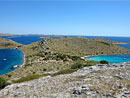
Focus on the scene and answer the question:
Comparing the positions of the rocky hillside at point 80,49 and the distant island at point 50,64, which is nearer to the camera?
the distant island at point 50,64

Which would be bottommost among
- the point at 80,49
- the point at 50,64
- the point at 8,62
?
the point at 8,62

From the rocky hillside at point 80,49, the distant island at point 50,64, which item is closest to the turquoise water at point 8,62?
the distant island at point 50,64

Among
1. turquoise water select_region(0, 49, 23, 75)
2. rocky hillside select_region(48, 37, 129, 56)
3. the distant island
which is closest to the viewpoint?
the distant island

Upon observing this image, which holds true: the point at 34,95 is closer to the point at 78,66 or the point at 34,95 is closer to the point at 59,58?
the point at 78,66

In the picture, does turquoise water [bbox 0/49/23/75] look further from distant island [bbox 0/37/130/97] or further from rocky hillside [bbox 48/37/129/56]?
rocky hillside [bbox 48/37/129/56]

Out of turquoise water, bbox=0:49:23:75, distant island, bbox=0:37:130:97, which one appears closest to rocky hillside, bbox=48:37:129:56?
distant island, bbox=0:37:130:97

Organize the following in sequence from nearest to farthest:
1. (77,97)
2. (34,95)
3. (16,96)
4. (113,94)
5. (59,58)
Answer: (113,94) → (77,97) → (34,95) → (16,96) → (59,58)

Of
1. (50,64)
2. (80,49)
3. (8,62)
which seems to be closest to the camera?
(50,64)

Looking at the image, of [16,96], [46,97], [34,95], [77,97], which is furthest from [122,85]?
[16,96]

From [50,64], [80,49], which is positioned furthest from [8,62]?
[80,49]

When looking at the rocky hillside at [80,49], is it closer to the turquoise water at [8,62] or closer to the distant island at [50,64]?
the distant island at [50,64]

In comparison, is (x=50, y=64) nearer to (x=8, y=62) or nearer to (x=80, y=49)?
(x=8, y=62)
